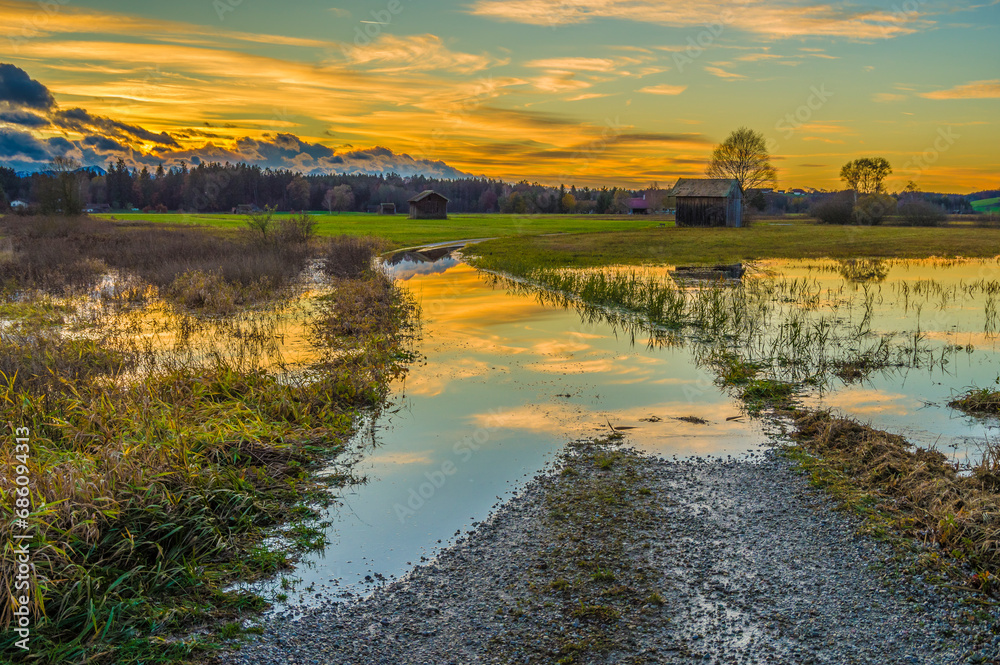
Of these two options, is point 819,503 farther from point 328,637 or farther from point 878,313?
point 878,313

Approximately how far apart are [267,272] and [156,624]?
80.0ft

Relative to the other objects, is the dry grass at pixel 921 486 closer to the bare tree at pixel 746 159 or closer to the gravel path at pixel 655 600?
the gravel path at pixel 655 600

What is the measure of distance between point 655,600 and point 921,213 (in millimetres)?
94537

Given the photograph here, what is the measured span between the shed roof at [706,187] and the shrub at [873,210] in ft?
59.1

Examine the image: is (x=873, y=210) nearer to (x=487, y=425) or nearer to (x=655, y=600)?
(x=487, y=425)

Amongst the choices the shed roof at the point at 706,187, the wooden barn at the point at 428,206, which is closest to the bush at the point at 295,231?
the shed roof at the point at 706,187

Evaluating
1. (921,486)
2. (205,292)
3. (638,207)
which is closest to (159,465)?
(921,486)

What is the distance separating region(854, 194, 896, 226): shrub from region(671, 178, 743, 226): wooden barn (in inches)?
677

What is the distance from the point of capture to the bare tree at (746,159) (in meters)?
87.4

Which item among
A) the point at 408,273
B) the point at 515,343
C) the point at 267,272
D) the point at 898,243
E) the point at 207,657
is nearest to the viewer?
the point at 207,657

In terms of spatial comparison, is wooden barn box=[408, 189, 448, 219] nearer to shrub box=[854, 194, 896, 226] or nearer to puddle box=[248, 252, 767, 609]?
shrub box=[854, 194, 896, 226]

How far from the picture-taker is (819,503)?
7613mm

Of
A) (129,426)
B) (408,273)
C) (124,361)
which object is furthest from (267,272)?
(129,426)

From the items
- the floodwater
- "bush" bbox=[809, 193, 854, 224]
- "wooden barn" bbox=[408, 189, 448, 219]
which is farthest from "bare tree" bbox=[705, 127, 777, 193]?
the floodwater
